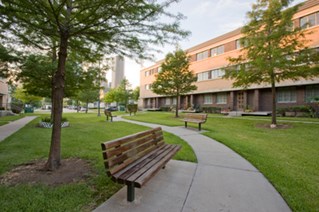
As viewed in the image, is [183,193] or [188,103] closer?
[183,193]

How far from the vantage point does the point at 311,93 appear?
774 inches

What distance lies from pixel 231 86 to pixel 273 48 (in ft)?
49.0

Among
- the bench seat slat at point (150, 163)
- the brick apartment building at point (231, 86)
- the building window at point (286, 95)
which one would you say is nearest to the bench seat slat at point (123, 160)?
the bench seat slat at point (150, 163)

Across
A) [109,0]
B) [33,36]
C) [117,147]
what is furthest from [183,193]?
[33,36]

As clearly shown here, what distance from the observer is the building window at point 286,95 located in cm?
2109

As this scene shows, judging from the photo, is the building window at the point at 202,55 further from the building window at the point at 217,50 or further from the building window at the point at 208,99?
the building window at the point at 208,99

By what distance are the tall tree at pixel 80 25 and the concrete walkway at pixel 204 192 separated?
2525mm

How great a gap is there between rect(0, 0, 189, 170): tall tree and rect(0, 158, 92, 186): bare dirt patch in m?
0.26

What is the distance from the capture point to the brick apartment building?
19359mm

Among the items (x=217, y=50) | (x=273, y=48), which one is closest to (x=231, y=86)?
(x=217, y=50)

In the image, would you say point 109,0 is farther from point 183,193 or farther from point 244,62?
point 244,62

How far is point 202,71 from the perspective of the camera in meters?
Answer: 30.8

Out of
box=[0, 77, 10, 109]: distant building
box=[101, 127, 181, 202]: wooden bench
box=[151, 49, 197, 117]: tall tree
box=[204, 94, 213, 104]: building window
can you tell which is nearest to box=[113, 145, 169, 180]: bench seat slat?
box=[101, 127, 181, 202]: wooden bench

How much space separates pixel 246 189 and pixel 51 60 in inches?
438
